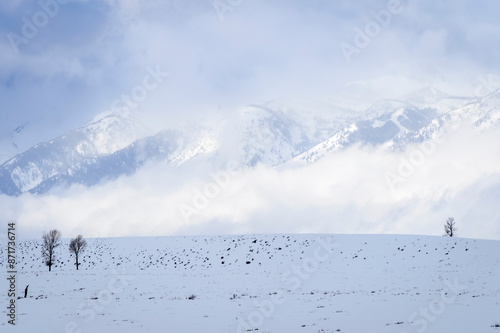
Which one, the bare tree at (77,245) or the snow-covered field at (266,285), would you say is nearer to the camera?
the snow-covered field at (266,285)

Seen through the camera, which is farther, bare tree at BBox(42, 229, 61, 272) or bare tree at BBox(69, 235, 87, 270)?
bare tree at BBox(69, 235, 87, 270)

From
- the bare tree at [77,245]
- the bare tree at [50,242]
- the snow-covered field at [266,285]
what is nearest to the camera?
the snow-covered field at [266,285]

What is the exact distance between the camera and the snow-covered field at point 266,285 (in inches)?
1248

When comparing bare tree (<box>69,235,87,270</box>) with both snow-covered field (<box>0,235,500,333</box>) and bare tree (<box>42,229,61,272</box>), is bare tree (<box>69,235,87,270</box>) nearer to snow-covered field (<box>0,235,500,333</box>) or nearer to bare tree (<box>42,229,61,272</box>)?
snow-covered field (<box>0,235,500,333</box>)

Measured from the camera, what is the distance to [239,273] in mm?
63375

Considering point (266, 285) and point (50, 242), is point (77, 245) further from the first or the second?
point (266, 285)

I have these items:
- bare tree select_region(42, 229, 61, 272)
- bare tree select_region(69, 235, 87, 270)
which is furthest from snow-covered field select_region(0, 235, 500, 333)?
bare tree select_region(69, 235, 87, 270)

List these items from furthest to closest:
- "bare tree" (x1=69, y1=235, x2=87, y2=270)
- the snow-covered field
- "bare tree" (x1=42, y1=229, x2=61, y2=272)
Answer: "bare tree" (x1=69, y1=235, x2=87, y2=270) → "bare tree" (x1=42, y1=229, x2=61, y2=272) → the snow-covered field

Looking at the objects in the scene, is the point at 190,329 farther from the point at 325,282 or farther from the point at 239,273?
the point at 239,273

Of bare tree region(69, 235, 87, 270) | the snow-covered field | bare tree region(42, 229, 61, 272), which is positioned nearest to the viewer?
the snow-covered field

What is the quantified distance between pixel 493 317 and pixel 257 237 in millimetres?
57292

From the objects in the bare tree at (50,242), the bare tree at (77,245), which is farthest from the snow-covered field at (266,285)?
the bare tree at (77,245)

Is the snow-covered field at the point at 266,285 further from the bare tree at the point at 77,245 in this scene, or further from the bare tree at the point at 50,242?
the bare tree at the point at 77,245

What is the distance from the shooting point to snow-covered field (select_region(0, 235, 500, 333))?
31688mm
